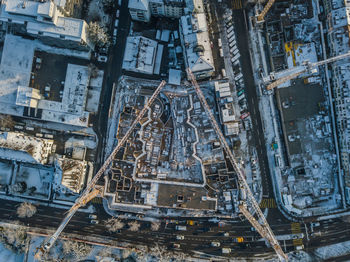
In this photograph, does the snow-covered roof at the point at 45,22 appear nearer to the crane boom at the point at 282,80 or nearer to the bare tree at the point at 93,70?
the bare tree at the point at 93,70

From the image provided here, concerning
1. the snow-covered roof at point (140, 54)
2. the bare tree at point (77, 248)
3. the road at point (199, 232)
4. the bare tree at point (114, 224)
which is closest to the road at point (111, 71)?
the snow-covered roof at point (140, 54)

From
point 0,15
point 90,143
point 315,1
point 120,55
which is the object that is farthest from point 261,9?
point 0,15

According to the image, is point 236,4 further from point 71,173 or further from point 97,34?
point 71,173

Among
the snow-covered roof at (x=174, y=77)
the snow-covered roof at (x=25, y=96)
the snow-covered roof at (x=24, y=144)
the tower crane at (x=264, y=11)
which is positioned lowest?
the snow-covered roof at (x=24, y=144)

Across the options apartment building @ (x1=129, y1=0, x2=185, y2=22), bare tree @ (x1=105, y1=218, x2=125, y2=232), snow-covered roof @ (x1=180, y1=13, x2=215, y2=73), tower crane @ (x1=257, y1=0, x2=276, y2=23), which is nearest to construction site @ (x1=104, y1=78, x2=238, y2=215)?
bare tree @ (x1=105, y1=218, x2=125, y2=232)

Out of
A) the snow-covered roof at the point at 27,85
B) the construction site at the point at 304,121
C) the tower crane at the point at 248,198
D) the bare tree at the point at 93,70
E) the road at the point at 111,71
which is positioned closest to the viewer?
the tower crane at the point at 248,198

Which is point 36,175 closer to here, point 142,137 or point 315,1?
point 142,137

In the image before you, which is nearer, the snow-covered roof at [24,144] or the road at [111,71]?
the snow-covered roof at [24,144]

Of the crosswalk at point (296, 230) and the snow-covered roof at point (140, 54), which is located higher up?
the snow-covered roof at point (140, 54)
